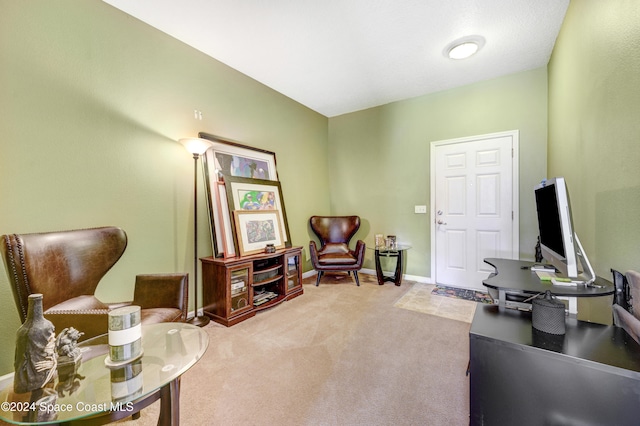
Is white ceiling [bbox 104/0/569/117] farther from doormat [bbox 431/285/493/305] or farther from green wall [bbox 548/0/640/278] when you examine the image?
doormat [bbox 431/285/493/305]

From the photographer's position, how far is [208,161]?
2787 mm

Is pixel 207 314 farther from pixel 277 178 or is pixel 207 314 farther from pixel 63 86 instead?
pixel 63 86

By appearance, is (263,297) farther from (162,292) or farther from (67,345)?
(67,345)

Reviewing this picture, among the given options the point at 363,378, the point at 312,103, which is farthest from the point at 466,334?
the point at 312,103

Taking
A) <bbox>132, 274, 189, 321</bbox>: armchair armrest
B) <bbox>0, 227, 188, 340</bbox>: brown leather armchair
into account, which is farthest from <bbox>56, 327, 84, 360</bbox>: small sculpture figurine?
<bbox>132, 274, 189, 321</bbox>: armchair armrest

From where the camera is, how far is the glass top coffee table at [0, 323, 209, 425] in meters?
0.85

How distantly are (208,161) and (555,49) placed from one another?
3.87 m

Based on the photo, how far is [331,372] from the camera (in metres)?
1.78

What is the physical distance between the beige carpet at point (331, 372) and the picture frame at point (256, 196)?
122 centimetres

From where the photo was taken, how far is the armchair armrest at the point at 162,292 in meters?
1.86

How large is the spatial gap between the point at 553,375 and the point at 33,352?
199cm

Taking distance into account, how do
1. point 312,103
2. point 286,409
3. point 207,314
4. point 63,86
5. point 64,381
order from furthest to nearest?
1. point 312,103
2. point 207,314
3. point 63,86
4. point 286,409
5. point 64,381

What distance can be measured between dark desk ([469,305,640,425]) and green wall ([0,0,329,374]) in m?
2.63

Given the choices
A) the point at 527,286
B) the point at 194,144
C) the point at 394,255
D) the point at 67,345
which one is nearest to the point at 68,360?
the point at 67,345
